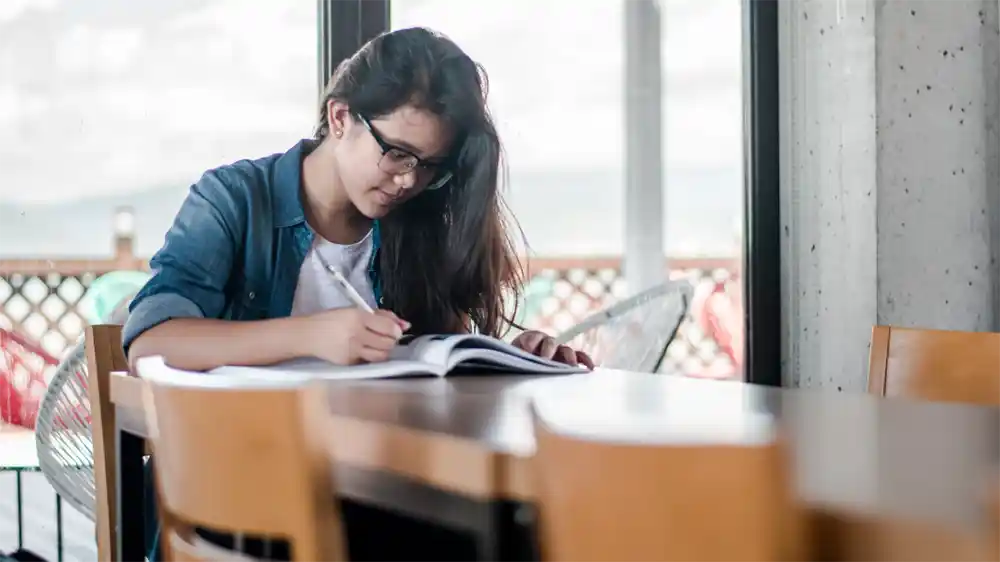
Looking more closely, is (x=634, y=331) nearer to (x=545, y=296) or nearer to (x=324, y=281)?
(x=545, y=296)

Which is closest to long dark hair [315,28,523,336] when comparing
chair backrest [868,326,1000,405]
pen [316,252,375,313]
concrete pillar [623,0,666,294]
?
pen [316,252,375,313]

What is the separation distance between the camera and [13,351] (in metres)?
1.95

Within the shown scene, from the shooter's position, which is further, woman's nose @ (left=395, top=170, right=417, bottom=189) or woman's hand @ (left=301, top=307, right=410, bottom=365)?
woman's nose @ (left=395, top=170, right=417, bottom=189)

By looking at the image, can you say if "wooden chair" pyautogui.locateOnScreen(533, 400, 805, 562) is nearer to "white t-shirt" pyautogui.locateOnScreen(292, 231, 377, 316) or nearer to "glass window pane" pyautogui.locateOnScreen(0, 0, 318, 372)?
"white t-shirt" pyautogui.locateOnScreen(292, 231, 377, 316)

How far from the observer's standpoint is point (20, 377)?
1.95 meters

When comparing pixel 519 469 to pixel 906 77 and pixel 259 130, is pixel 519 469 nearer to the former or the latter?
pixel 259 130

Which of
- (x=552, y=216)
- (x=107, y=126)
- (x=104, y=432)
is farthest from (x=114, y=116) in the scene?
(x=552, y=216)

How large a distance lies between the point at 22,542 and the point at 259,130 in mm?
911

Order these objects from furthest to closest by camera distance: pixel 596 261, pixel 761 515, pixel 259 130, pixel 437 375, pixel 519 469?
pixel 596 261 → pixel 259 130 → pixel 437 375 → pixel 519 469 → pixel 761 515

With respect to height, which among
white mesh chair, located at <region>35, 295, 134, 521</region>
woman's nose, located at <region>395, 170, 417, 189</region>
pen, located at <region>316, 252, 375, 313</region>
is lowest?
white mesh chair, located at <region>35, 295, 134, 521</region>

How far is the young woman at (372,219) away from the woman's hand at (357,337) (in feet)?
0.77

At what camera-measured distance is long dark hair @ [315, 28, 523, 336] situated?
1.72m

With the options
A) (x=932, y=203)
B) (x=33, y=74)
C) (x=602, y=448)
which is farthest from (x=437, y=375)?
(x=932, y=203)

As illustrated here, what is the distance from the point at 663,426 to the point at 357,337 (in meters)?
0.76
